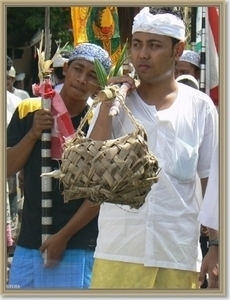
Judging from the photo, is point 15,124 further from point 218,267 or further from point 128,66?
point 218,267

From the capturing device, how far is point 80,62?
4.66 m

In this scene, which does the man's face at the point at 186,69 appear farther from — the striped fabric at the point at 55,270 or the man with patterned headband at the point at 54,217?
the striped fabric at the point at 55,270

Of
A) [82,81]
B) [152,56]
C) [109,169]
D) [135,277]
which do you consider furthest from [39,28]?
[109,169]

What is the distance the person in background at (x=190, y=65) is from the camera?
6156mm

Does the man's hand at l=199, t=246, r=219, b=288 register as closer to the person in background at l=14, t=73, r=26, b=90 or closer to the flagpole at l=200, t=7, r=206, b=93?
the flagpole at l=200, t=7, r=206, b=93

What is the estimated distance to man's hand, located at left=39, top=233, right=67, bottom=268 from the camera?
455 cm

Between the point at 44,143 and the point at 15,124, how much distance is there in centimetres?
21

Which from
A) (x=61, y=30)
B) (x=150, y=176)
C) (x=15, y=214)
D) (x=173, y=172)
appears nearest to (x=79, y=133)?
(x=150, y=176)

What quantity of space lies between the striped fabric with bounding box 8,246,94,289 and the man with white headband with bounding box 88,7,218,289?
496mm

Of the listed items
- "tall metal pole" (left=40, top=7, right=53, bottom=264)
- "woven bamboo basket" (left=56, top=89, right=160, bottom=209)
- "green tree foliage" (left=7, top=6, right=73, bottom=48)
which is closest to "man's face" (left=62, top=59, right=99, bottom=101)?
"tall metal pole" (left=40, top=7, right=53, bottom=264)

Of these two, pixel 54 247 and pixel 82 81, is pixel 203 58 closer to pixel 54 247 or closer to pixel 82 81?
pixel 82 81

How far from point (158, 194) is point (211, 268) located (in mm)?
395

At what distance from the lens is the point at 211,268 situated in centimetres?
402

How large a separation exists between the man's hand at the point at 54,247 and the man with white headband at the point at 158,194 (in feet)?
1.60
